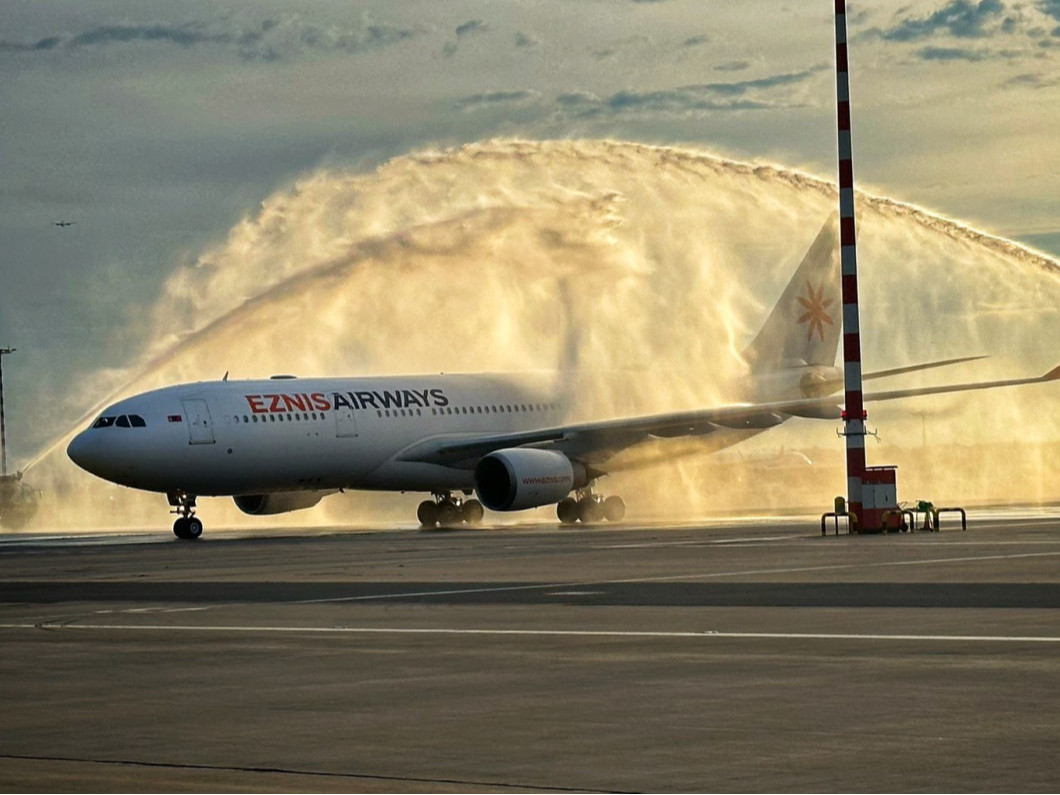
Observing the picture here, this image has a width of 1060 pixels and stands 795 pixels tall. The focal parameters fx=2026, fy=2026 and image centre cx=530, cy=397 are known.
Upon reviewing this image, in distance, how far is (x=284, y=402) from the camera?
59.7 m

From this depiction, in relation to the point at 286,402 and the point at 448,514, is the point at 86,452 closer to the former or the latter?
the point at 286,402

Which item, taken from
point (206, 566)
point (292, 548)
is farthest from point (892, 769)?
point (292, 548)

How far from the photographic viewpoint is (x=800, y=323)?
2837 inches

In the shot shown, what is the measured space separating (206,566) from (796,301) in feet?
120

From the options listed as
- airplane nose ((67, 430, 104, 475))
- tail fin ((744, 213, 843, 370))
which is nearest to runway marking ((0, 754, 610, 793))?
airplane nose ((67, 430, 104, 475))

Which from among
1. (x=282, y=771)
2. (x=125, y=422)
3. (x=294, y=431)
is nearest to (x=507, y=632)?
(x=282, y=771)

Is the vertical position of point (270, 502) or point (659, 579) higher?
point (270, 502)

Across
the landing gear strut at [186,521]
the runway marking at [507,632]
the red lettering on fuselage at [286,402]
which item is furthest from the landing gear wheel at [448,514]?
the runway marking at [507,632]

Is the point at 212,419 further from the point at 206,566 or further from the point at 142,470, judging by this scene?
the point at 206,566

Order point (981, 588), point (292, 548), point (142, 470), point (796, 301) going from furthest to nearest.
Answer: point (796, 301) → point (142, 470) → point (292, 548) → point (981, 588)

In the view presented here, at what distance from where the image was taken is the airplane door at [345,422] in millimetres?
60812

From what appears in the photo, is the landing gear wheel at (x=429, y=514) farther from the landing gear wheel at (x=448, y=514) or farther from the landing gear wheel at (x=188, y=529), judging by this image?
the landing gear wheel at (x=188, y=529)

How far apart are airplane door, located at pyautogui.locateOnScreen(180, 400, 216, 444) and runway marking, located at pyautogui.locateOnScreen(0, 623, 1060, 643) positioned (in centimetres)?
3202

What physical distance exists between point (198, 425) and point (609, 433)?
13395mm
